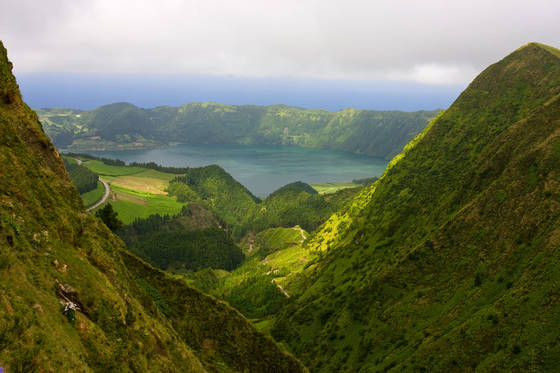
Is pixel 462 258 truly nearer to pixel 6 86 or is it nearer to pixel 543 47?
pixel 6 86

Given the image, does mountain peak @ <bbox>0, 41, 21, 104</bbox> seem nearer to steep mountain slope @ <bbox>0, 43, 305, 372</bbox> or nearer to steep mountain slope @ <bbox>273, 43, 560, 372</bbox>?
steep mountain slope @ <bbox>0, 43, 305, 372</bbox>

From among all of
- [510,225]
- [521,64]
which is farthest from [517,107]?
[510,225]

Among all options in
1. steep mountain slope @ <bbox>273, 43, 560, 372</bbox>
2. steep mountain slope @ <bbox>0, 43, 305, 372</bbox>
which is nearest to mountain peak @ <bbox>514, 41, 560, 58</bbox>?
steep mountain slope @ <bbox>273, 43, 560, 372</bbox>

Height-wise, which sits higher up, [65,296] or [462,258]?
[65,296]

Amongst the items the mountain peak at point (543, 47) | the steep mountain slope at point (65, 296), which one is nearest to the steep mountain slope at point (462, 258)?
the mountain peak at point (543, 47)

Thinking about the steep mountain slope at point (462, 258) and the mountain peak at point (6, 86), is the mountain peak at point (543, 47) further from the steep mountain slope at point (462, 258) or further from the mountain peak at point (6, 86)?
the mountain peak at point (6, 86)

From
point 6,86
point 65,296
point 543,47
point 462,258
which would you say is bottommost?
point 462,258

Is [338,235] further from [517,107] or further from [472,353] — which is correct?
[472,353]

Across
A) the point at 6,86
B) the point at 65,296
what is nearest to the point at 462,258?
the point at 65,296
